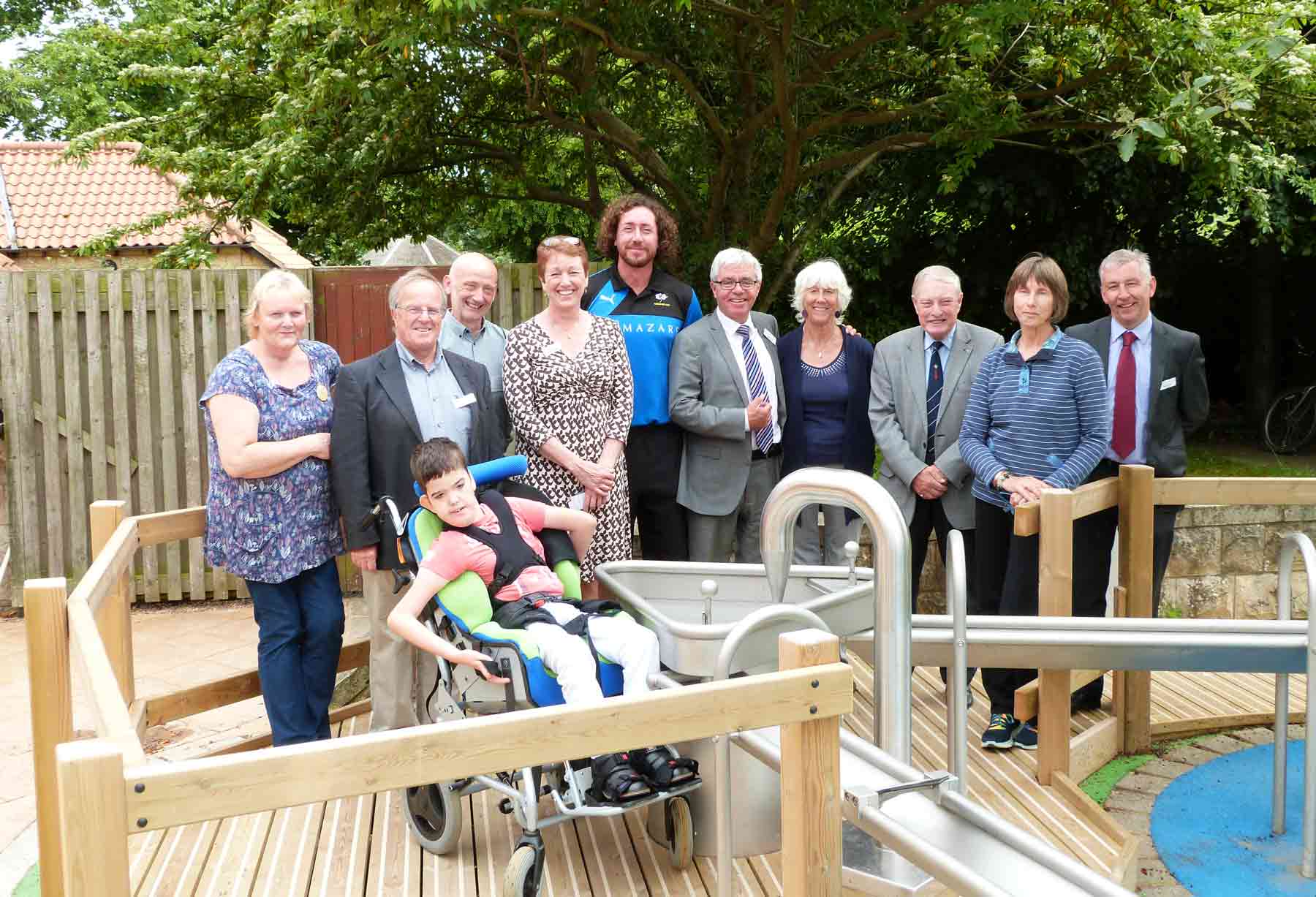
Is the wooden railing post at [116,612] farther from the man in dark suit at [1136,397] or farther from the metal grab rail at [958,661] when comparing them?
the man in dark suit at [1136,397]

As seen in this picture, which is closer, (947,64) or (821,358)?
(821,358)

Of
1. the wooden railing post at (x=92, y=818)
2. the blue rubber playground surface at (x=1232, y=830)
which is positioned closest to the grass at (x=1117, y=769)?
the blue rubber playground surface at (x=1232, y=830)

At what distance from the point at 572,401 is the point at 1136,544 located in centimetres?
219

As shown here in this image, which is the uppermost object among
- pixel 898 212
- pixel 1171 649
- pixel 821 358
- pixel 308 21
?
pixel 308 21

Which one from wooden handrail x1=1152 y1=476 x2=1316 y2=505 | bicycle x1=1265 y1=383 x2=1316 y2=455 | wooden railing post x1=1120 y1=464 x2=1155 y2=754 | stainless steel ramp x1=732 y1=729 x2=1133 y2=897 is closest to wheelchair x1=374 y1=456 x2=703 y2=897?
stainless steel ramp x1=732 y1=729 x2=1133 y2=897

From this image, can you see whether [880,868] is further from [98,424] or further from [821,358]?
[98,424]

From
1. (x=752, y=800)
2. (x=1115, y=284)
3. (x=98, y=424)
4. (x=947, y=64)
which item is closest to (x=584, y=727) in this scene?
(x=752, y=800)

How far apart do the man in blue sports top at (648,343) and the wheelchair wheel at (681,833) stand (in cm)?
149

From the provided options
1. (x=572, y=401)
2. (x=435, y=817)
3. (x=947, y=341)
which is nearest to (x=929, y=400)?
(x=947, y=341)

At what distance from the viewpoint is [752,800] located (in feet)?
9.81

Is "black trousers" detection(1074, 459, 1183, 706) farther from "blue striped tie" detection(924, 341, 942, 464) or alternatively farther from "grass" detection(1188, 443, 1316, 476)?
"grass" detection(1188, 443, 1316, 476)

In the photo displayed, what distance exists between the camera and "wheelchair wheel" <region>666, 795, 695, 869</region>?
3.40 meters

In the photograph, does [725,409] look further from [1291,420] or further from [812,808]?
[1291,420]

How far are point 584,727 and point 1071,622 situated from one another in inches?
80.9
